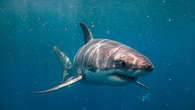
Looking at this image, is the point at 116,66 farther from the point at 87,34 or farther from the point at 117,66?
the point at 87,34

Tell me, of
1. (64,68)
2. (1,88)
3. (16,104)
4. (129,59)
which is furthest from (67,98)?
(129,59)

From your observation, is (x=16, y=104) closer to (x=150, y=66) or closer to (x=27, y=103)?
(x=27, y=103)

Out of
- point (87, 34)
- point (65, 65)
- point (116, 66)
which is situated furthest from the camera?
point (65, 65)

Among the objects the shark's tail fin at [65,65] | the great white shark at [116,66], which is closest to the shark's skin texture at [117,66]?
the great white shark at [116,66]

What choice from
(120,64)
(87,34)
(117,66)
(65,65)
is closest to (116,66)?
(117,66)

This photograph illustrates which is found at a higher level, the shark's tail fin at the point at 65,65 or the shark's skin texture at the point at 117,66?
the shark's skin texture at the point at 117,66

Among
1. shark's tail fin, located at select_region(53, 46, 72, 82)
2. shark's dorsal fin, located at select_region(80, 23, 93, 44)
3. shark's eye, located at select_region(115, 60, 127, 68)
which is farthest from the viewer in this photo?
shark's tail fin, located at select_region(53, 46, 72, 82)

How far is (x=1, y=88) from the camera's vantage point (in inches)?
1212

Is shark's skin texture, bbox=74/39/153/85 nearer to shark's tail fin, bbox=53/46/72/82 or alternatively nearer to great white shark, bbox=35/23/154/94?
great white shark, bbox=35/23/154/94

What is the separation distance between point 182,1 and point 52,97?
67.6ft

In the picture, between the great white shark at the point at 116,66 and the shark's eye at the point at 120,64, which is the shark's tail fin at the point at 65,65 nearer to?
the great white shark at the point at 116,66

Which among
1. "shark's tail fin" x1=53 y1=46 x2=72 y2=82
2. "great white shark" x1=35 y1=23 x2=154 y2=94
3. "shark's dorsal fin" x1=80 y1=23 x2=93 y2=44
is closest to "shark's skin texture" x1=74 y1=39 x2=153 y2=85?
"great white shark" x1=35 y1=23 x2=154 y2=94

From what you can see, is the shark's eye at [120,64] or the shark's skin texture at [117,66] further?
the shark's eye at [120,64]

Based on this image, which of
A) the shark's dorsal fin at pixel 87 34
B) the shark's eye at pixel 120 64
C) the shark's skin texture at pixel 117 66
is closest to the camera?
the shark's skin texture at pixel 117 66
